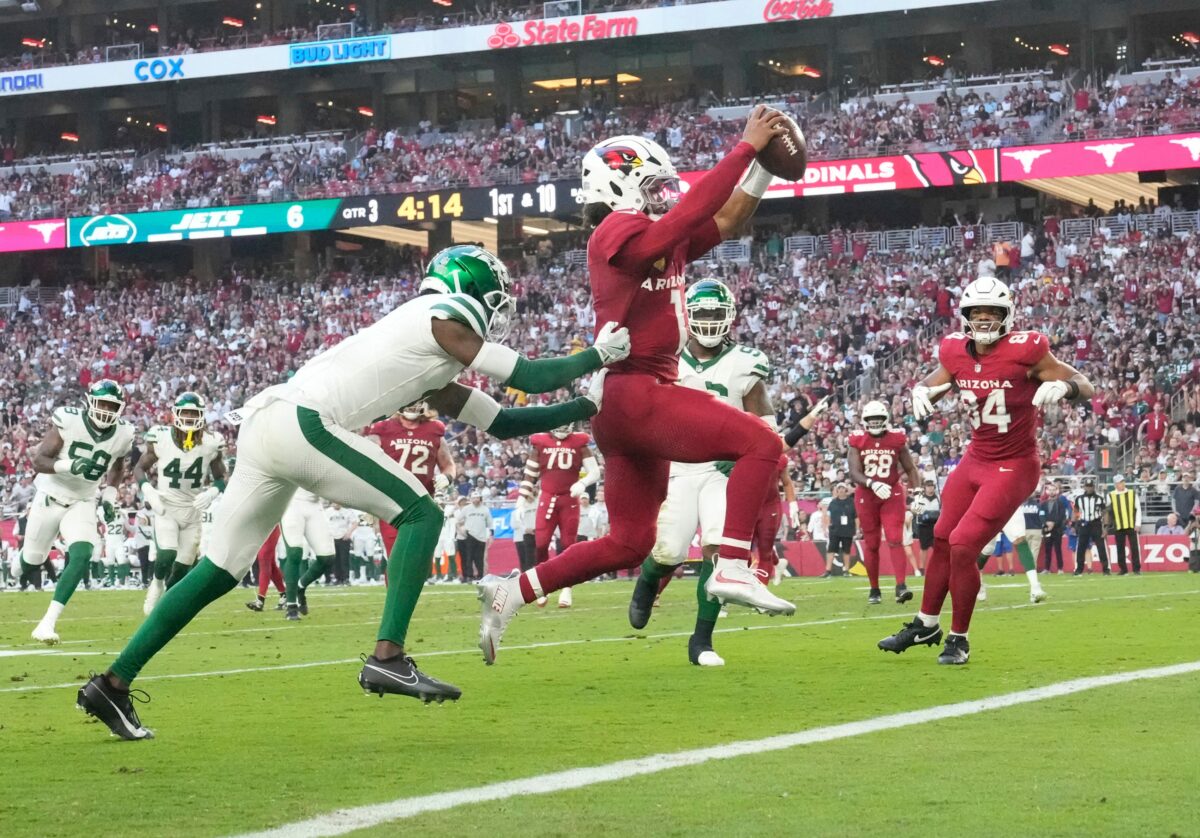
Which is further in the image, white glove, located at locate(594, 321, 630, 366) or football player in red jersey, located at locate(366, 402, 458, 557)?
football player in red jersey, located at locate(366, 402, 458, 557)

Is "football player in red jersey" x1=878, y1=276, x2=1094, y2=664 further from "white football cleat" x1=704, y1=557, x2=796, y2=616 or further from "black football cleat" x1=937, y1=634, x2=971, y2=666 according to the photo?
"white football cleat" x1=704, y1=557, x2=796, y2=616

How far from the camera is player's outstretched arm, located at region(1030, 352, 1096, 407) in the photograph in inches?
344

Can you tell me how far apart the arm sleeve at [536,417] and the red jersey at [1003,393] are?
311 centimetres

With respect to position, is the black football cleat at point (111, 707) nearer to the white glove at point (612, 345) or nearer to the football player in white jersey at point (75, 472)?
the white glove at point (612, 345)

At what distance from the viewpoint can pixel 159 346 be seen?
42844mm

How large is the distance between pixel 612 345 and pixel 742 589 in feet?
3.95

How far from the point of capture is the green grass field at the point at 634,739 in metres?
4.59

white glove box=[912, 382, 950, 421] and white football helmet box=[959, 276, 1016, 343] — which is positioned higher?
white football helmet box=[959, 276, 1016, 343]

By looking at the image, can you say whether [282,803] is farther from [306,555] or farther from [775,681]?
[306,555]

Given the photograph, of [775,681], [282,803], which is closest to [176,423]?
[775,681]

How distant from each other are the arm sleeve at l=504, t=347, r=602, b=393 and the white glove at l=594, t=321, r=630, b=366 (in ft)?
0.40

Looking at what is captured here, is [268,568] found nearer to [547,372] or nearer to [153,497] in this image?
[153,497]

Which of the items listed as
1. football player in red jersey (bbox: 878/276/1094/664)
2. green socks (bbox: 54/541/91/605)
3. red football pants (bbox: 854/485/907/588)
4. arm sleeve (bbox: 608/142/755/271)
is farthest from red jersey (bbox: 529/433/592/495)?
arm sleeve (bbox: 608/142/755/271)

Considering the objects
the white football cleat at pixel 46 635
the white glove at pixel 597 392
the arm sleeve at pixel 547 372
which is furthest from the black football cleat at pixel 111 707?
the white football cleat at pixel 46 635
